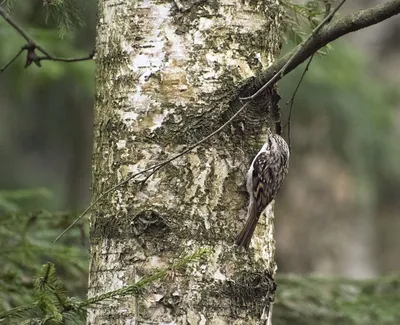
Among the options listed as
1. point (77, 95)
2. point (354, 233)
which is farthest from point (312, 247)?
point (77, 95)

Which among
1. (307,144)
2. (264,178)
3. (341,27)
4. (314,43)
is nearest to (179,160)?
(264,178)

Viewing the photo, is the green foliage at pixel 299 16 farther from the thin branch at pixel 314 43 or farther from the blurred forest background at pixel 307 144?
the blurred forest background at pixel 307 144

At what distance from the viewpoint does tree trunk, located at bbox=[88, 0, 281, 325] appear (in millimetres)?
3293

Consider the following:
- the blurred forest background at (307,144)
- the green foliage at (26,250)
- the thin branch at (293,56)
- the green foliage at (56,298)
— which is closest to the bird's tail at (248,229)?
the green foliage at (56,298)

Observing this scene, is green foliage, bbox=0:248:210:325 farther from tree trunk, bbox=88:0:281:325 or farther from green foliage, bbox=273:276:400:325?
green foliage, bbox=273:276:400:325

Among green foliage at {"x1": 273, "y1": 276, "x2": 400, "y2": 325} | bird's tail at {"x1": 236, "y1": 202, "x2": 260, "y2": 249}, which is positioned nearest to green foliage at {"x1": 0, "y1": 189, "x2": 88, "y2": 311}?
bird's tail at {"x1": 236, "y1": 202, "x2": 260, "y2": 249}

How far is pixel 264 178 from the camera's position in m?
3.71

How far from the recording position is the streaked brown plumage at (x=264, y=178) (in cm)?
341

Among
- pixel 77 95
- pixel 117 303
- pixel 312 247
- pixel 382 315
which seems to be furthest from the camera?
pixel 312 247

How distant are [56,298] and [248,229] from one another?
0.72m

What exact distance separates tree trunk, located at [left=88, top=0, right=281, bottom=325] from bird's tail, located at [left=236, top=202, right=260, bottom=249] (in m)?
0.02

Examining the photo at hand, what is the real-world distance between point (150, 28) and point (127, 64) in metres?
0.15

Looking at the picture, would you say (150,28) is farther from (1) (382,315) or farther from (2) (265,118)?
(1) (382,315)

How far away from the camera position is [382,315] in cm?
585
